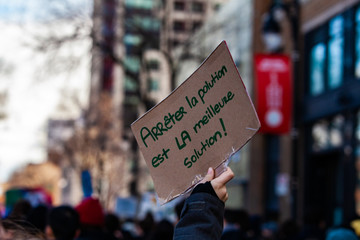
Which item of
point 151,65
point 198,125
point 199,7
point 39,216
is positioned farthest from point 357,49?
point 199,7

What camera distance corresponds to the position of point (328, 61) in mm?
20844

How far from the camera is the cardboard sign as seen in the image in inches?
131

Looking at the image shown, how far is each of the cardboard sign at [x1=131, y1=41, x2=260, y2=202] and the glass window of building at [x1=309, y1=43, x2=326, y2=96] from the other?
1836 centimetres

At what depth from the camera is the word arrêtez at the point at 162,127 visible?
3.45 meters

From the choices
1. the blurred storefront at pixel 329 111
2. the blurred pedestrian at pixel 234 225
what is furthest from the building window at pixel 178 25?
the blurred pedestrian at pixel 234 225

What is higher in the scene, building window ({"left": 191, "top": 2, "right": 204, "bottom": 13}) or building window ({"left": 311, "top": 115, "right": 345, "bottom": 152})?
building window ({"left": 191, "top": 2, "right": 204, "bottom": 13})

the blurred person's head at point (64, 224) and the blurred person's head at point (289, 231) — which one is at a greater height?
the blurred person's head at point (64, 224)

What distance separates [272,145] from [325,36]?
6615 millimetres

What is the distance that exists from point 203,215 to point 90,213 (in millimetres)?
4068

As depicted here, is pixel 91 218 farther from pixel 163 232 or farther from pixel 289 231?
pixel 289 231

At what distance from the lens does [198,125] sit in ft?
11.3

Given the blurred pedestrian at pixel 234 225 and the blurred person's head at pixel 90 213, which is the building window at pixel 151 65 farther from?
the blurred person's head at pixel 90 213

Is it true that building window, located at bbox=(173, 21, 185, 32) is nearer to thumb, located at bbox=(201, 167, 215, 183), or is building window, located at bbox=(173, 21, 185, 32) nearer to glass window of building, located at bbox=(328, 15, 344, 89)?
glass window of building, located at bbox=(328, 15, 344, 89)

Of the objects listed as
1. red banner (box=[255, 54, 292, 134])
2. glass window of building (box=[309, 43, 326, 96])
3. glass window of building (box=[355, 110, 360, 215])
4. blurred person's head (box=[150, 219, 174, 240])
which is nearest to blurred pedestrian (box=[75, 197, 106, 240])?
blurred person's head (box=[150, 219, 174, 240])
